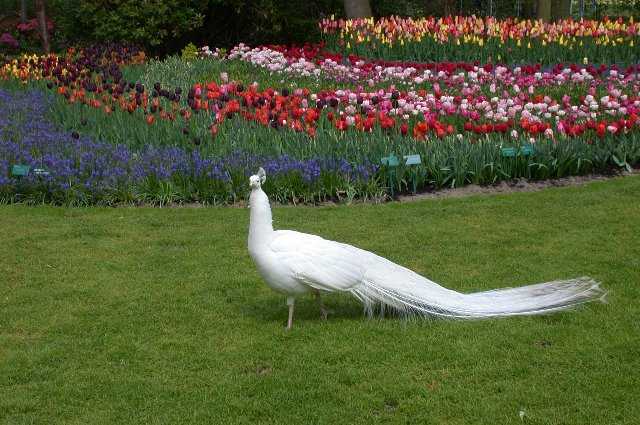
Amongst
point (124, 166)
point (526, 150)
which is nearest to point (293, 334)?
point (124, 166)

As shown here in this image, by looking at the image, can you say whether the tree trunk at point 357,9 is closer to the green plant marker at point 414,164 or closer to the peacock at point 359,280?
the green plant marker at point 414,164

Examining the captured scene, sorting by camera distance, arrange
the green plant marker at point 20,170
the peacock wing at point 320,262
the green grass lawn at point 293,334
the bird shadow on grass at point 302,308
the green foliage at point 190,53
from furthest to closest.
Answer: the green foliage at point 190,53 < the green plant marker at point 20,170 < the bird shadow on grass at point 302,308 < the peacock wing at point 320,262 < the green grass lawn at point 293,334

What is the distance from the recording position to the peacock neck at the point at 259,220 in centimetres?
523

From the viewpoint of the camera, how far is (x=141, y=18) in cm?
1594

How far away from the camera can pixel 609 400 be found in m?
4.52

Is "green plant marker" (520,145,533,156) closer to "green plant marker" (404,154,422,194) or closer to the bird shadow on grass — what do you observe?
"green plant marker" (404,154,422,194)

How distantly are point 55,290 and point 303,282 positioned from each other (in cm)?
185

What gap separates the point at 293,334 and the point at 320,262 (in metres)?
0.48

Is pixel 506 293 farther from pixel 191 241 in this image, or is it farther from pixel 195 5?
pixel 195 5

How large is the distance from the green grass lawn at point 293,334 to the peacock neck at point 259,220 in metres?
A: 0.56

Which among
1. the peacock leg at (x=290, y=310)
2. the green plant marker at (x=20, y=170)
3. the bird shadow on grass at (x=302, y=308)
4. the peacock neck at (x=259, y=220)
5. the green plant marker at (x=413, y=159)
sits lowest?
the bird shadow on grass at (x=302, y=308)

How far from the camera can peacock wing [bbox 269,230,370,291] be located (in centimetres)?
514

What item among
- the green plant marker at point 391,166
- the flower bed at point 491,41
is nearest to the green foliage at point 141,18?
the flower bed at point 491,41

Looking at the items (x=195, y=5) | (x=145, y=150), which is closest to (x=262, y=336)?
(x=145, y=150)
